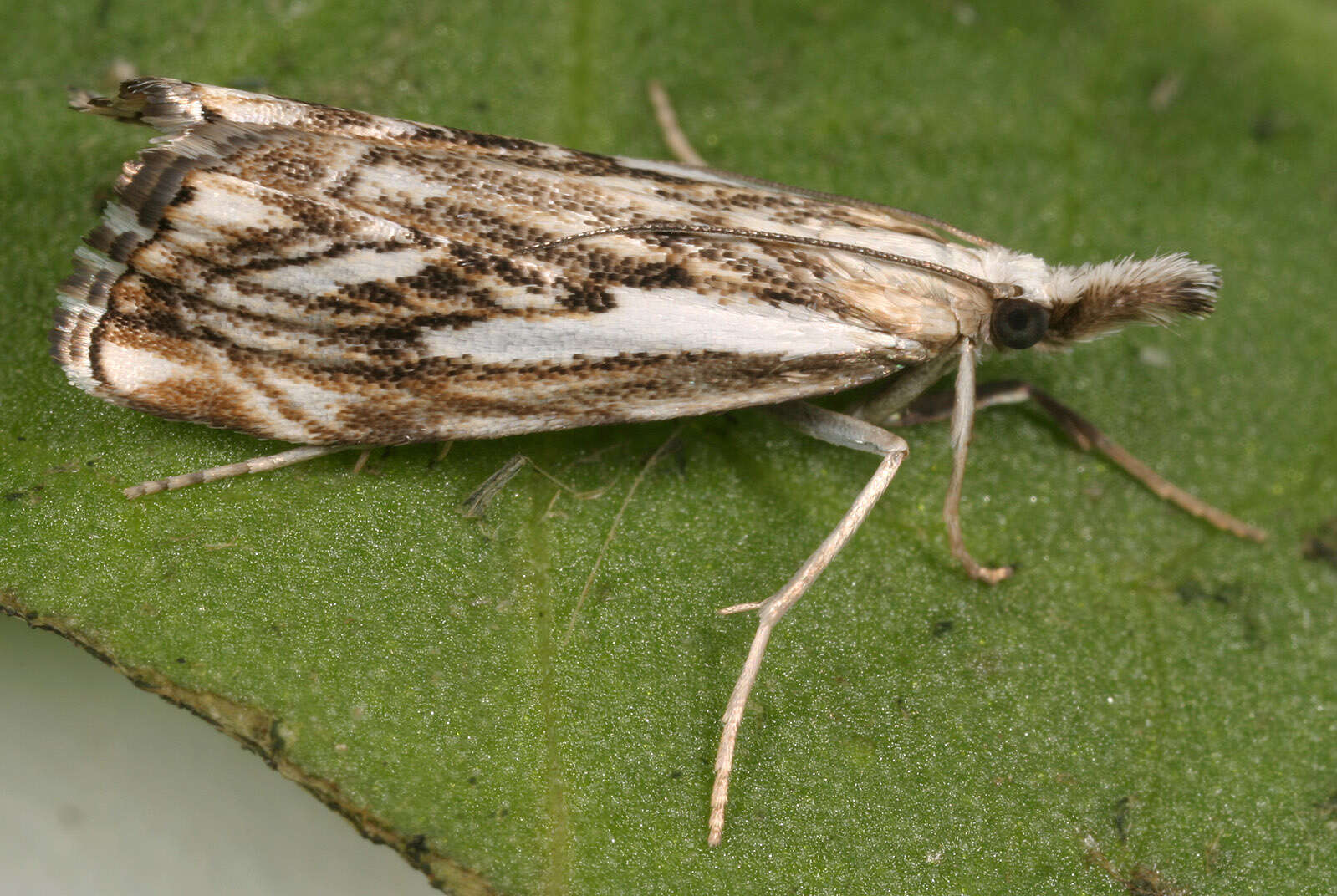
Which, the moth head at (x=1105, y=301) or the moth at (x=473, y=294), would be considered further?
the moth head at (x=1105, y=301)

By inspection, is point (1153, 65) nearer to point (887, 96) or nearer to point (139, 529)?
Answer: point (887, 96)

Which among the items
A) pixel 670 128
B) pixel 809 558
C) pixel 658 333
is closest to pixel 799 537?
pixel 809 558

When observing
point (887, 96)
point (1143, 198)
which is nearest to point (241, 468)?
point (887, 96)

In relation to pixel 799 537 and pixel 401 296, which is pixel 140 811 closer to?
pixel 401 296

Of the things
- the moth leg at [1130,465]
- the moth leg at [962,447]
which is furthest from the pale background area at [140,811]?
the moth leg at [1130,465]

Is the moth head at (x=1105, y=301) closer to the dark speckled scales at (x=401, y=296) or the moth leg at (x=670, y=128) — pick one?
the dark speckled scales at (x=401, y=296)

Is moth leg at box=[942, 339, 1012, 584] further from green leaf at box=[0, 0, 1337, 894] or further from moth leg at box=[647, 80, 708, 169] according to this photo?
moth leg at box=[647, 80, 708, 169]

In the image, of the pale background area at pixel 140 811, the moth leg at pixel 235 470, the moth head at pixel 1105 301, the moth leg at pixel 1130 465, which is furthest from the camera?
the moth leg at pixel 1130 465
